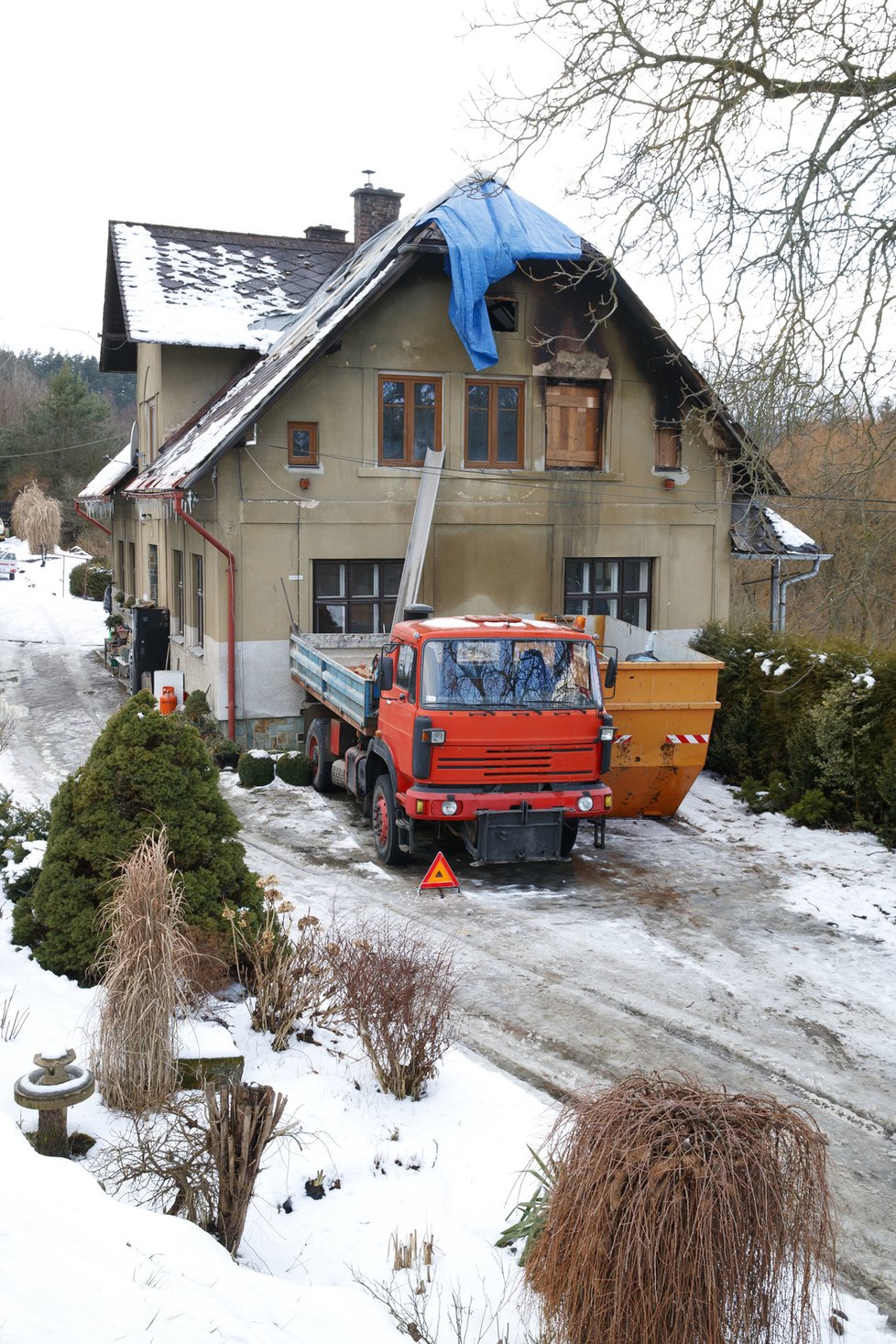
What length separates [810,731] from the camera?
43.7ft

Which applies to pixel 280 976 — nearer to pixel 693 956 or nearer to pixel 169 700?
pixel 693 956

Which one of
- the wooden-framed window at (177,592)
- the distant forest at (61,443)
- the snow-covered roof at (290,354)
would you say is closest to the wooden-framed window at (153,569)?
the wooden-framed window at (177,592)

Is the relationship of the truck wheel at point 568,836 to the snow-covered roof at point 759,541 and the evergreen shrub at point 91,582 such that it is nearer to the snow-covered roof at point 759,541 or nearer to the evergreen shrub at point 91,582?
the snow-covered roof at point 759,541

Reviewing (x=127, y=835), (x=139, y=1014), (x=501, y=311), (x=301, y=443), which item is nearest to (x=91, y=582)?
(x=301, y=443)

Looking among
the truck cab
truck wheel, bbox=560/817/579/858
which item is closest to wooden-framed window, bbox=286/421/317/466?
the truck cab

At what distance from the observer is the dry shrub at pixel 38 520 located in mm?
52594

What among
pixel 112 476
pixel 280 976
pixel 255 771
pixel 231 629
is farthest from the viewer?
pixel 112 476

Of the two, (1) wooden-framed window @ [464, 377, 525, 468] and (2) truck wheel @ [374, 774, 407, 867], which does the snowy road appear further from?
(1) wooden-framed window @ [464, 377, 525, 468]

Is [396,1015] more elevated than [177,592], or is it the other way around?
[177,592]

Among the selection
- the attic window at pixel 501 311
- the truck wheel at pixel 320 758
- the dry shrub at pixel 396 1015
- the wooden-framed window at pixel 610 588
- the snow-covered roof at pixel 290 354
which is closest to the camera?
the dry shrub at pixel 396 1015

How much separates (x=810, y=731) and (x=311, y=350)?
7.90m

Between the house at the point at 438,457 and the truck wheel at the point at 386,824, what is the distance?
4.88 metres

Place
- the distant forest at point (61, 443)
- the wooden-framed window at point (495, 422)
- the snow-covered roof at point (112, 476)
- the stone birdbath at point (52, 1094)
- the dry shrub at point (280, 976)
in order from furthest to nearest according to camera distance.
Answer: the distant forest at point (61, 443) < the snow-covered roof at point (112, 476) < the wooden-framed window at point (495, 422) < the dry shrub at point (280, 976) < the stone birdbath at point (52, 1094)

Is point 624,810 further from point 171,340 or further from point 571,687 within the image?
point 171,340
